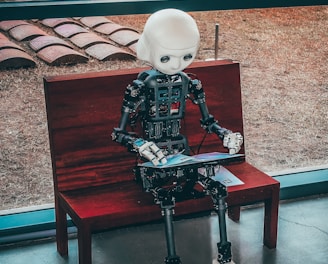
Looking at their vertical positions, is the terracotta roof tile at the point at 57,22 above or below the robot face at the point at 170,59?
below

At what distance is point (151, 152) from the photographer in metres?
2.52

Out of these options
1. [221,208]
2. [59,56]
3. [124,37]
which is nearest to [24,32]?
[59,56]

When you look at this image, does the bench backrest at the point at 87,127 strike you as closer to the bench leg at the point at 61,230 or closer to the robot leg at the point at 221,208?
the bench leg at the point at 61,230

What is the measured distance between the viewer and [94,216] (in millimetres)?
2572

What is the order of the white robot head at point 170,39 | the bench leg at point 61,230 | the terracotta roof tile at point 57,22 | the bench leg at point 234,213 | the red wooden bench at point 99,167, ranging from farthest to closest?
the terracotta roof tile at point 57,22
the bench leg at point 234,213
the bench leg at point 61,230
the red wooden bench at point 99,167
the white robot head at point 170,39

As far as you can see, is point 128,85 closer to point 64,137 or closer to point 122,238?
point 64,137

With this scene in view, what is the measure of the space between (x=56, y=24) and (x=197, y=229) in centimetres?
125

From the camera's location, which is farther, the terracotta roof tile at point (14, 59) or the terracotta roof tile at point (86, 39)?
the terracotta roof tile at point (86, 39)

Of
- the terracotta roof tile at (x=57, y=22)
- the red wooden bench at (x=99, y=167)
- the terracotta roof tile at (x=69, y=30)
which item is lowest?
the red wooden bench at (x=99, y=167)

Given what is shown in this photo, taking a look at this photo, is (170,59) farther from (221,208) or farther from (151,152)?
(221,208)

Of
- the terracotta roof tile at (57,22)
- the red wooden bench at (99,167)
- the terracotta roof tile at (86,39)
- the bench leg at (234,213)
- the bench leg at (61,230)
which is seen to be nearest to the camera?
the red wooden bench at (99,167)

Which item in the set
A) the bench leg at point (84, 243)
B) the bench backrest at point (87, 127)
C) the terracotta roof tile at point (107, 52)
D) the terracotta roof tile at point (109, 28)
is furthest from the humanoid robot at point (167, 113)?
the terracotta roof tile at point (109, 28)

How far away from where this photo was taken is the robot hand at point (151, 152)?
2.51 meters

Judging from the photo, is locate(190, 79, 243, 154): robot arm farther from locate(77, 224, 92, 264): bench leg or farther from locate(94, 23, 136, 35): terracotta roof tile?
locate(94, 23, 136, 35): terracotta roof tile
